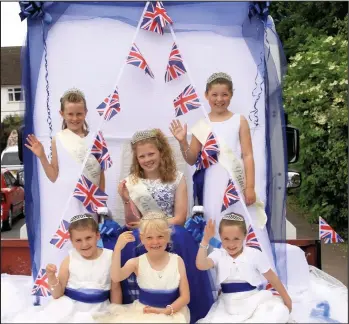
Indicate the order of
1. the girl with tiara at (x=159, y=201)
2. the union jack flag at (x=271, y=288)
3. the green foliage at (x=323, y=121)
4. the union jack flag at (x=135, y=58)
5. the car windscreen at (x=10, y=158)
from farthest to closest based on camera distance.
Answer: the car windscreen at (x=10, y=158) → the green foliage at (x=323, y=121) → the union jack flag at (x=135, y=58) → the girl with tiara at (x=159, y=201) → the union jack flag at (x=271, y=288)

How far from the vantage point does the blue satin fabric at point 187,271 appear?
3277 millimetres

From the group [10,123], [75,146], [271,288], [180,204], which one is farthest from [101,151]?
[10,123]

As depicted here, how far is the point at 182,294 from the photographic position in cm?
304

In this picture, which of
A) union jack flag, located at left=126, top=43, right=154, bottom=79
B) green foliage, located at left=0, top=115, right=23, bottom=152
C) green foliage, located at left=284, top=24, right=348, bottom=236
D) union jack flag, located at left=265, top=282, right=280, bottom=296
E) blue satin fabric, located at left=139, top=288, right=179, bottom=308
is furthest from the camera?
green foliage, located at left=284, top=24, right=348, bottom=236

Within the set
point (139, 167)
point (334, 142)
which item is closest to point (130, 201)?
point (139, 167)

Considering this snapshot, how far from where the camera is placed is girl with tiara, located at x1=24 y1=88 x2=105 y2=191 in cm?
361

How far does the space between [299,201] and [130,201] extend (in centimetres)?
520

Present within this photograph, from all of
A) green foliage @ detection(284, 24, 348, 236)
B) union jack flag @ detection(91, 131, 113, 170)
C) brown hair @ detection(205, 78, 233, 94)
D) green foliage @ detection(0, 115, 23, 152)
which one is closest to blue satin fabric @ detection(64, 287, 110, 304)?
union jack flag @ detection(91, 131, 113, 170)

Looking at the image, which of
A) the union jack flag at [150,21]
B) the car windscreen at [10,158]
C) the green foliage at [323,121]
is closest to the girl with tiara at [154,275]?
the union jack flag at [150,21]

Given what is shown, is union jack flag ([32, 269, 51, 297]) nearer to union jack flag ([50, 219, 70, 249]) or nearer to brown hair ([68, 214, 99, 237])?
union jack flag ([50, 219, 70, 249])

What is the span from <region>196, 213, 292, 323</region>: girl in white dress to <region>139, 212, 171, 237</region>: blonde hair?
21cm

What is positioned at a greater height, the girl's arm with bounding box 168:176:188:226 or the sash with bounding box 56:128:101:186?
the sash with bounding box 56:128:101:186

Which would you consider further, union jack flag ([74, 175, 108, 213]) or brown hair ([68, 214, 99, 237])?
union jack flag ([74, 175, 108, 213])

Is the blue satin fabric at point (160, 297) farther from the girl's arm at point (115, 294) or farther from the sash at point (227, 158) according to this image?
the sash at point (227, 158)
